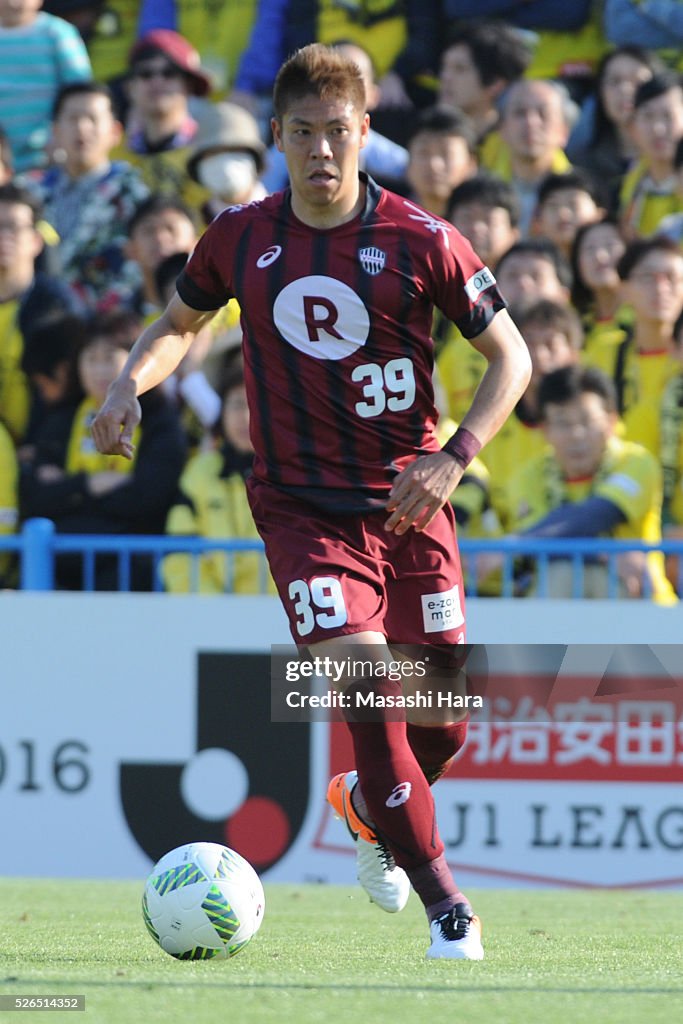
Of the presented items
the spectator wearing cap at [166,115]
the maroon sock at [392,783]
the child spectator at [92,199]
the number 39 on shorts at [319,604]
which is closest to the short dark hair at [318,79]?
the number 39 on shorts at [319,604]

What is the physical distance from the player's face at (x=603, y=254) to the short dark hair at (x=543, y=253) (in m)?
0.14

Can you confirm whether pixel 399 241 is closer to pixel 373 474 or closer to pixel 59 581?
pixel 373 474

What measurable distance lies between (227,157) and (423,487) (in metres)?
6.37

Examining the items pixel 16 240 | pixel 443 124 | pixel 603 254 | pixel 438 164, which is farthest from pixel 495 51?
pixel 16 240

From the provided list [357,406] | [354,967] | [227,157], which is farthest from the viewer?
[227,157]

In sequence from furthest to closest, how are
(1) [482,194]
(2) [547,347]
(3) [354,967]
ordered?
(1) [482,194]
(2) [547,347]
(3) [354,967]

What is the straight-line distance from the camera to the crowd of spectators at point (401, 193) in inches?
351

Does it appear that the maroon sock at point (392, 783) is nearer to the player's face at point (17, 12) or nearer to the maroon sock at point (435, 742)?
the maroon sock at point (435, 742)

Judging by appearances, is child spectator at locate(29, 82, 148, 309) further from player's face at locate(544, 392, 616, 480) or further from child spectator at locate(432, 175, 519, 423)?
player's face at locate(544, 392, 616, 480)

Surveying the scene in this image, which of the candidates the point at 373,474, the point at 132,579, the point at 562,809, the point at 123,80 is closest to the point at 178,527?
the point at 132,579

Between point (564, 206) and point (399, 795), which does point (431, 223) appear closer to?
point (399, 795)

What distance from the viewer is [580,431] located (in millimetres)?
8711

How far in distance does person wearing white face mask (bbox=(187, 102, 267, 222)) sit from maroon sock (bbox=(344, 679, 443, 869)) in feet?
20.6

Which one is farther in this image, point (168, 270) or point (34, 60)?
point (34, 60)
